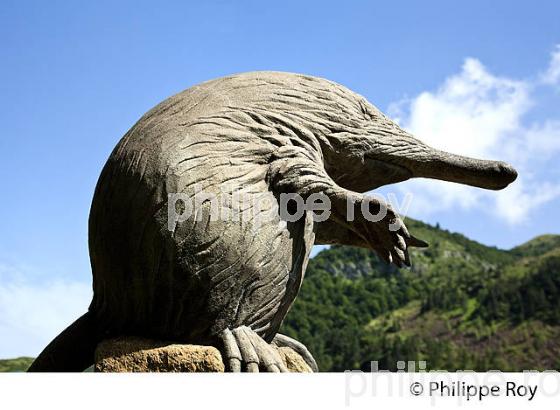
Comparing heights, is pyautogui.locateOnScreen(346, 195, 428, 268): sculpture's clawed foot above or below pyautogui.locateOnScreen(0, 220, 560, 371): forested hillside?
below

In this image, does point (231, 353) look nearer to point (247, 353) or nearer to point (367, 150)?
point (247, 353)

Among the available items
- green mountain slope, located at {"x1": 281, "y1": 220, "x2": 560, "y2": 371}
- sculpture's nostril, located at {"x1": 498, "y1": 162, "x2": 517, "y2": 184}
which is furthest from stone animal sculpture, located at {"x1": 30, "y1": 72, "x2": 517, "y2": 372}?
green mountain slope, located at {"x1": 281, "y1": 220, "x2": 560, "y2": 371}

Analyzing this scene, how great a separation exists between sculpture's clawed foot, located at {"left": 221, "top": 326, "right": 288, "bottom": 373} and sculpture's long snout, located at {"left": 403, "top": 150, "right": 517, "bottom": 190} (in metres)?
1.69

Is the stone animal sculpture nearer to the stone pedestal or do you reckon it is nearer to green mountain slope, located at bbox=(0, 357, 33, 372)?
the stone pedestal

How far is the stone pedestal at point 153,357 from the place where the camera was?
3.73 metres

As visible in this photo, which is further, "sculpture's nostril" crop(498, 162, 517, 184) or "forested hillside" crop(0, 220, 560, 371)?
"forested hillside" crop(0, 220, 560, 371)

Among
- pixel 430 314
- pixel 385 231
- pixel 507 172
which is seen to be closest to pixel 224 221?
pixel 385 231

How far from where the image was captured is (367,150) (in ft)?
15.2

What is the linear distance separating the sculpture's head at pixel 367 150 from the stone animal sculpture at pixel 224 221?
0.04ft

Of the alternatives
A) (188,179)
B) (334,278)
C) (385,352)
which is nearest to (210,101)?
(188,179)

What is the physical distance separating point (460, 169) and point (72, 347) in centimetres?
274

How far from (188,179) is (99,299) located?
3.28ft

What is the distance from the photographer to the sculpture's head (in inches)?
177

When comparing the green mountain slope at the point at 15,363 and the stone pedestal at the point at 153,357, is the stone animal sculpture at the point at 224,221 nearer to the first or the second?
the stone pedestal at the point at 153,357
